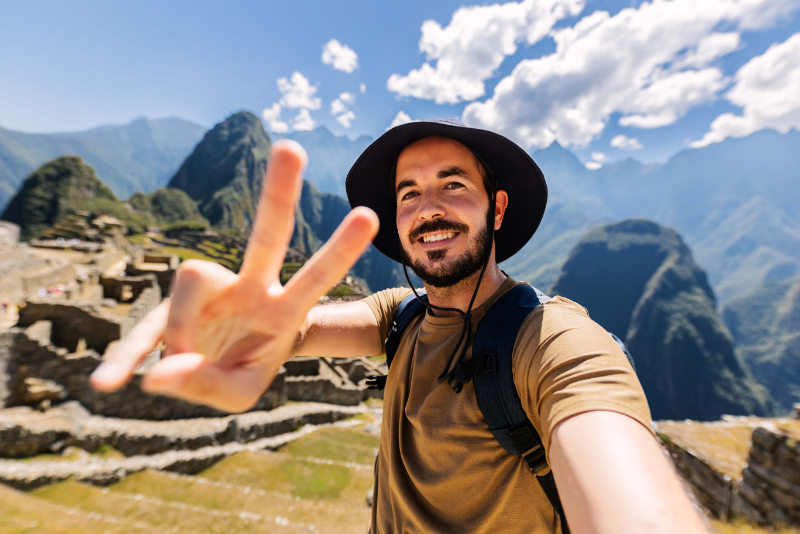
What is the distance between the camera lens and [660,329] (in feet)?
391

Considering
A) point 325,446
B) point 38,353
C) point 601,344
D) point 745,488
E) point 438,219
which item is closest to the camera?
point 601,344

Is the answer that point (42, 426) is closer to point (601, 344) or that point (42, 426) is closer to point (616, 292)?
point (601, 344)

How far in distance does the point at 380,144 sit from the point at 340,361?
25.3 metres

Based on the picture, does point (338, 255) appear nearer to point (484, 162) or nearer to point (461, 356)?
point (461, 356)

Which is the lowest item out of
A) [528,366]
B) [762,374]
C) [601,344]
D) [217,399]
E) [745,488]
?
[762,374]

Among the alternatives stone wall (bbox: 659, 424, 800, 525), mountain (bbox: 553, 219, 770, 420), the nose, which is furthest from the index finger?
mountain (bbox: 553, 219, 770, 420)

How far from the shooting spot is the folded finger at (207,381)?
1.28 m

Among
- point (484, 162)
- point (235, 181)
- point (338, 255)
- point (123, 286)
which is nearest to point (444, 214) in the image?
point (484, 162)

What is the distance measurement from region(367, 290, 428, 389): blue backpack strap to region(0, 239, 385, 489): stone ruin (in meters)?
13.0

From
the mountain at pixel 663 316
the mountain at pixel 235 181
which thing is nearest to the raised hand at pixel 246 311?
the mountain at pixel 663 316

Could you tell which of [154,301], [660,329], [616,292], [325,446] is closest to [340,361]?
[325,446]

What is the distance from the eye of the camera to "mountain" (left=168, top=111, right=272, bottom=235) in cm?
13075

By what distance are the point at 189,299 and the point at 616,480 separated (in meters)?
1.84

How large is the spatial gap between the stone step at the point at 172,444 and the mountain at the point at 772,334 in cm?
17189
